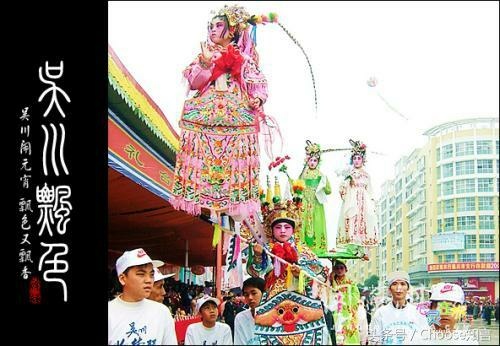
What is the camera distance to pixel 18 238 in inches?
109

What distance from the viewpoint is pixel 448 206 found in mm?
3160

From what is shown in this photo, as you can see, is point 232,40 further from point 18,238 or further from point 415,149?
point 18,238

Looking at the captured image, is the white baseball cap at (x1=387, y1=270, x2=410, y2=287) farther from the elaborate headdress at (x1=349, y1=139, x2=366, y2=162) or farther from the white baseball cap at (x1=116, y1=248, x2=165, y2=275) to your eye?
the white baseball cap at (x1=116, y1=248, x2=165, y2=275)

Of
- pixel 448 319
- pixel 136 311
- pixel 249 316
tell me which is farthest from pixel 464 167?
pixel 136 311

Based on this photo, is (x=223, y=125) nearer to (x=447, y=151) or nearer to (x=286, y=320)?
(x=286, y=320)

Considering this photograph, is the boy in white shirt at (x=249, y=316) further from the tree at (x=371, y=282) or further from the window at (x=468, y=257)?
the window at (x=468, y=257)

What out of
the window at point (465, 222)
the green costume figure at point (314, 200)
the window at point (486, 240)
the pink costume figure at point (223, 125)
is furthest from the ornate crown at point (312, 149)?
the window at point (486, 240)

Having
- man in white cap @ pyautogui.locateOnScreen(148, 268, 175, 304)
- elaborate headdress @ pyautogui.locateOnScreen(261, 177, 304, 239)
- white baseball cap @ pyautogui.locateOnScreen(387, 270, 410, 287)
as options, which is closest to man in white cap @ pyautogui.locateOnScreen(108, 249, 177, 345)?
man in white cap @ pyautogui.locateOnScreen(148, 268, 175, 304)

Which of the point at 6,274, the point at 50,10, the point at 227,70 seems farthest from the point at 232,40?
the point at 6,274

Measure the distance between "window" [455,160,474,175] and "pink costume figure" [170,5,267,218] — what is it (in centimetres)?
81

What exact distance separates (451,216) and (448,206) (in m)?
0.04

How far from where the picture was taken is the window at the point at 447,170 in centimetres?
316

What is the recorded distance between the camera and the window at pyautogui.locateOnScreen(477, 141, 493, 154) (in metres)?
3.13

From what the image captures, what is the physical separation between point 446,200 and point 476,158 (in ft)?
0.66
